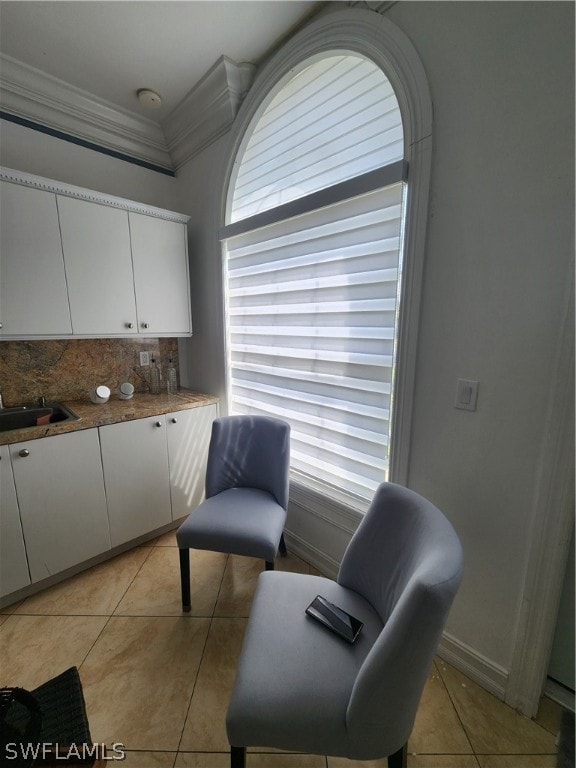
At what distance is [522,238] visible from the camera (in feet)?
3.30

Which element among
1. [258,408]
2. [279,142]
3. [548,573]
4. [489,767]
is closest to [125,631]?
[258,408]

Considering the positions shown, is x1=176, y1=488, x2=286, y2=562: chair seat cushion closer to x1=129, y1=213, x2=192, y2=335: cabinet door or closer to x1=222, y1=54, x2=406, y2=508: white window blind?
x1=222, y1=54, x2=406, y2=508: white window blind

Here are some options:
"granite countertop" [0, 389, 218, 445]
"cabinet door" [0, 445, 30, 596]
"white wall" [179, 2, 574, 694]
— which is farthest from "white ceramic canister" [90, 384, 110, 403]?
"white wall" [179, 2, 574, 694]

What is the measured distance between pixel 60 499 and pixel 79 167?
213cm

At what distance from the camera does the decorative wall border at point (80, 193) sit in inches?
61.1

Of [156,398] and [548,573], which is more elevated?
[156,398]

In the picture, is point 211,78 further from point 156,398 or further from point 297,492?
point 297,492

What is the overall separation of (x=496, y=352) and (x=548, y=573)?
2.59 feet

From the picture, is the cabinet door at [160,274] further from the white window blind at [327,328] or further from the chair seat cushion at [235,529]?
the chair seat cushion at [235,529]

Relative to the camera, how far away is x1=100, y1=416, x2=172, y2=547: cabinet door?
178 centimetres

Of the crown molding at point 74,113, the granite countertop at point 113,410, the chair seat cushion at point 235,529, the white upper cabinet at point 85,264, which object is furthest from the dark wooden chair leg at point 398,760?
the crown molding at point 74,113

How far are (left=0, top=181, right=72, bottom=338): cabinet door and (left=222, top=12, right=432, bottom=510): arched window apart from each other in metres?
1.02

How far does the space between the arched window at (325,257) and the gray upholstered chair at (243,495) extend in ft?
0.67

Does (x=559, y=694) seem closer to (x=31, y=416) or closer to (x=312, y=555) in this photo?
(x=312, y=555)
